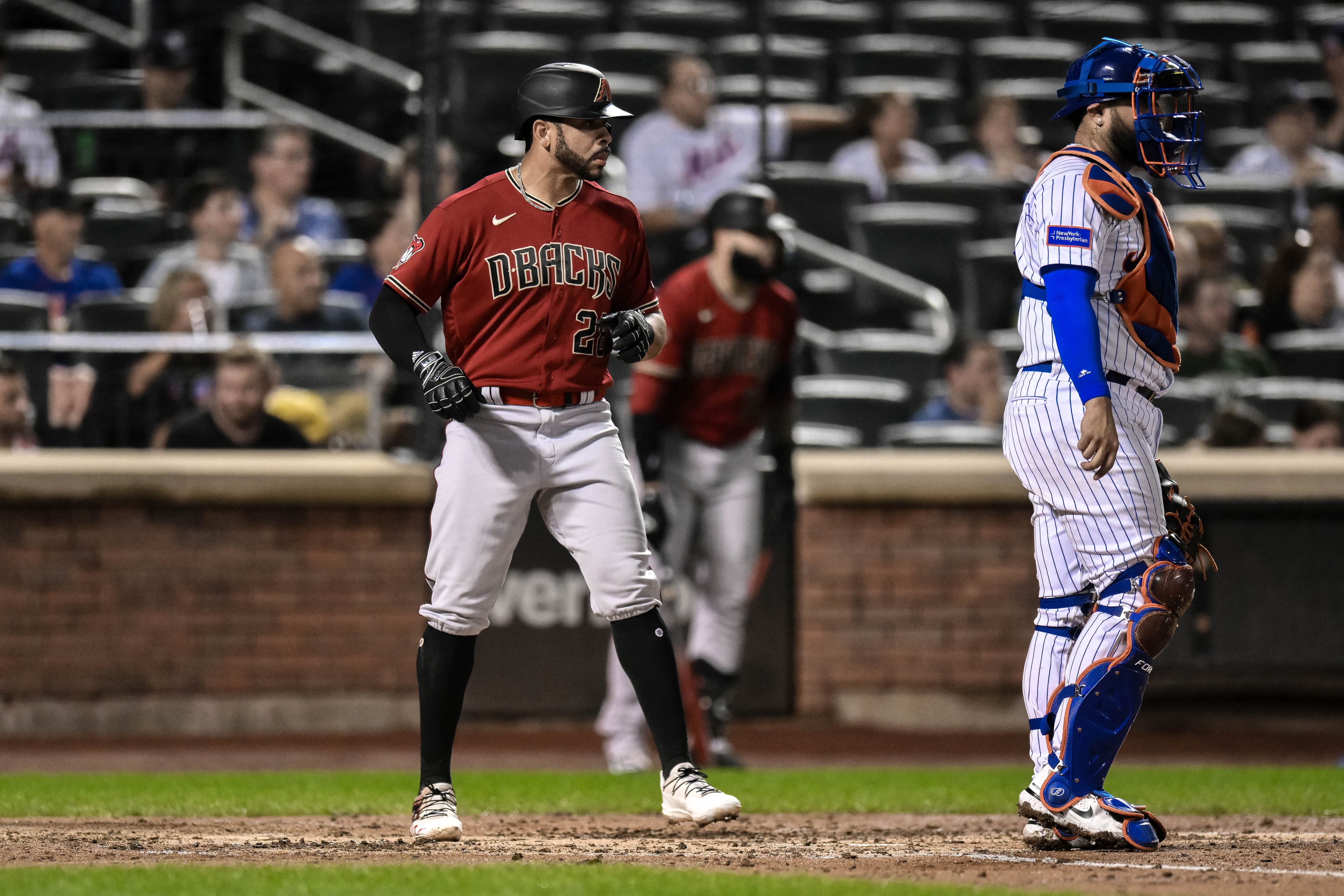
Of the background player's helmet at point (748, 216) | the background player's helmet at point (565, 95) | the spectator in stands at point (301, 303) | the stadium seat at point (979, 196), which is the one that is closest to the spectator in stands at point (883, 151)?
the stadium seat at point (979, 196)

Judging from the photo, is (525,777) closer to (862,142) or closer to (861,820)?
(861,820)

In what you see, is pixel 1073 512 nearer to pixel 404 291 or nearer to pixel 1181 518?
pixel 1181 518

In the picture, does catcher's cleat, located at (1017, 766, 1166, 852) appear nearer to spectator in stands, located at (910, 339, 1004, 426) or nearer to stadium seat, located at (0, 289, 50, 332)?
spectator in stands, located at (910, 339, 1004, 426)

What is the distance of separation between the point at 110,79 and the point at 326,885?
8.56m

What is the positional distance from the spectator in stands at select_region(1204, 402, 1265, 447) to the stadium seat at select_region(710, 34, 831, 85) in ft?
15.5

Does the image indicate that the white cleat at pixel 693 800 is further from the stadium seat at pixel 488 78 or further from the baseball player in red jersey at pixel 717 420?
the stadium seat at pixel 488 78

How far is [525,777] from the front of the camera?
679 cm

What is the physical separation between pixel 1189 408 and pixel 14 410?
6096 millimetres

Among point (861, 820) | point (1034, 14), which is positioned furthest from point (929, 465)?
point (1034, 14)

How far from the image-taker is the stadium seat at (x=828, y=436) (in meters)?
9.30

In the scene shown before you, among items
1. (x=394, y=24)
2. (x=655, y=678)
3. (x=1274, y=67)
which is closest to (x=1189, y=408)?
(x=1274, y=67)

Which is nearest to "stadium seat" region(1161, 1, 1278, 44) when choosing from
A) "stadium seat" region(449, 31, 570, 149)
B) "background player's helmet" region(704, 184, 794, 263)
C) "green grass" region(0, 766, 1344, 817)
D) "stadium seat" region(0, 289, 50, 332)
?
"stadium seat" region(449, 31, 570, 149)

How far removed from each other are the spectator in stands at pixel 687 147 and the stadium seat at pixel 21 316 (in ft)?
11.0

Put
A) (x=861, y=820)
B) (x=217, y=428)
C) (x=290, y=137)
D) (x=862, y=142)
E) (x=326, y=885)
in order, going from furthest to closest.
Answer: (x=862, y=142) → (x=290, y=137) → (x=217, y=428) → (x=861, y=820) → (x=326, y=885)
